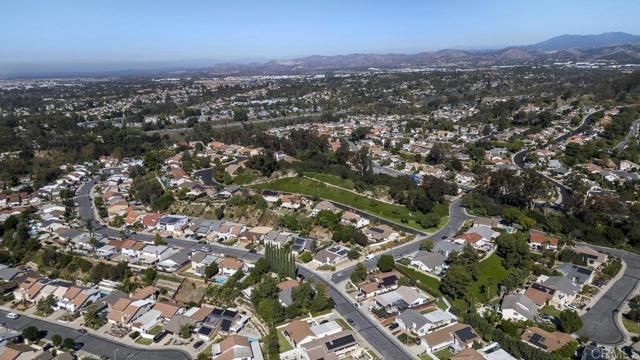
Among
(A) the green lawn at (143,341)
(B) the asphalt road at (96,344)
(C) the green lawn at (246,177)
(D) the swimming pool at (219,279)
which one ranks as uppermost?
(C) the green lawn at (246,177)

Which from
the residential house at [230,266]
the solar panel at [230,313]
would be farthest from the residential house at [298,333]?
the residential house at [230,266]

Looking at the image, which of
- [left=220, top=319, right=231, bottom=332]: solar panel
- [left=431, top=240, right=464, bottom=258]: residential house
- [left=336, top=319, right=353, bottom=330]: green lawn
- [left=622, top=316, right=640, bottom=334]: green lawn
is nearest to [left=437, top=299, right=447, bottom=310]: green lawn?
[left=431, top=240, right=464, bottom=258]: residential house

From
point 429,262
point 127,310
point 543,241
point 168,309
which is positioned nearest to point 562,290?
point 543,241

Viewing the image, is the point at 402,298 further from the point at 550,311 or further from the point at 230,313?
the point at 230,313

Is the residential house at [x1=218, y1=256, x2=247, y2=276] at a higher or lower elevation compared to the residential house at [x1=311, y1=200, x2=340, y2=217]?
lower

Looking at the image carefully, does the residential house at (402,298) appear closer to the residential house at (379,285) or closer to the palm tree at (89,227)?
the residential house at (379,285)

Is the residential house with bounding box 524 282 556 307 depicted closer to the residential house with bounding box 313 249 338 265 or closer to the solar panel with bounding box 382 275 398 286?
the solar panel with bounding box 382 275 398 286

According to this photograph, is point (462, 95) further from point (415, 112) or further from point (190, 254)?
point (190, 254)

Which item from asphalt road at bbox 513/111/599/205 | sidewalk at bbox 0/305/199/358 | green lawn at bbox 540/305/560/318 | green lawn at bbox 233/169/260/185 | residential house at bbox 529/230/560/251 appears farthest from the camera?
green lawn at bbox 233/169/260/185
